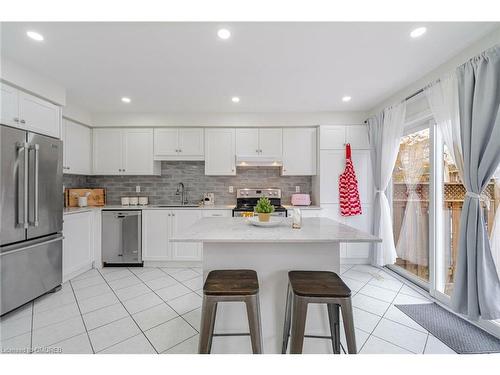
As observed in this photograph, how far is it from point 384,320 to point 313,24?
264cm

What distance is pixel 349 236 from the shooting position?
1507 millimetres

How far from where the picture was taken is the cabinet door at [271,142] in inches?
153

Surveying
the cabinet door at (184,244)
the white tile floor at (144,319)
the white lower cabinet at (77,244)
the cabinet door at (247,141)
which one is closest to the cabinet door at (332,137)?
the cabinet door at (247,141)

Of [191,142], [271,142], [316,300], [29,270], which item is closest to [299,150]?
[271,142]

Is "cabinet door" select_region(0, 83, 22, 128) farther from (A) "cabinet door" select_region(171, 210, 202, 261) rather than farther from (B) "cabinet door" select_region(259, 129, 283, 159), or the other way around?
(B) "cabinet door" select_region(259, 129, 283, 159)

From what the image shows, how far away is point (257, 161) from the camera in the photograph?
385 cm

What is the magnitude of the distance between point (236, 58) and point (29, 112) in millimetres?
2258

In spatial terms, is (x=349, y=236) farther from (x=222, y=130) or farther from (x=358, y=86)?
(x=222, y=130)

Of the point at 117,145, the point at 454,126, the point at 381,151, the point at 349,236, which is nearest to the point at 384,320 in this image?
the point at 349,236

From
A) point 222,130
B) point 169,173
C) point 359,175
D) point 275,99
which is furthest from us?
point 169,173

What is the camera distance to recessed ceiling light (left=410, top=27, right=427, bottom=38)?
178 cm

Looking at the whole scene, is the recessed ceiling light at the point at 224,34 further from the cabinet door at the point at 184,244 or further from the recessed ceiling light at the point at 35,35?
the cabinet door at the point at 184,244

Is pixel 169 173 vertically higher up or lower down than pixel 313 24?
lower down

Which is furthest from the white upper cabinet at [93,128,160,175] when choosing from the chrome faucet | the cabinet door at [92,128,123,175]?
the chrome faucet
